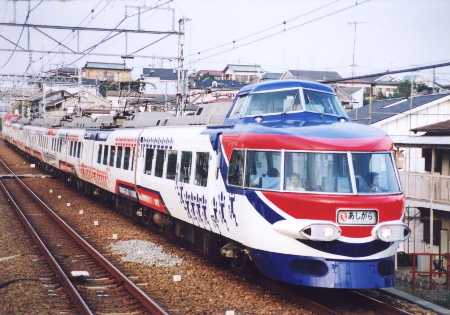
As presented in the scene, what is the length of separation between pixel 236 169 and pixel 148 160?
17.9ft

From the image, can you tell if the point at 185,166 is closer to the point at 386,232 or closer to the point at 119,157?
the point at 386,232

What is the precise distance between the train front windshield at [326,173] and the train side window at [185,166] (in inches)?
112

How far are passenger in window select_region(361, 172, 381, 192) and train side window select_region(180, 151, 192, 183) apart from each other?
12.7 ft

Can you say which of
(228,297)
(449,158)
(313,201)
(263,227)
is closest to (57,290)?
(228,297)

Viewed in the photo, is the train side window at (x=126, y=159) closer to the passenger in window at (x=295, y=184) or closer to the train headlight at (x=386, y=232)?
the passenger in window at (x=295, y=184)

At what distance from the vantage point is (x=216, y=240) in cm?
1064

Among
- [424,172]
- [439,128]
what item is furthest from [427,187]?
[424,172]

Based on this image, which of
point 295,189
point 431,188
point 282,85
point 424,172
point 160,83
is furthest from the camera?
point 160,83

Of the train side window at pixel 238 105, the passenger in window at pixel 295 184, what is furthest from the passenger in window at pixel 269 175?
the train side window at pixel 238 105

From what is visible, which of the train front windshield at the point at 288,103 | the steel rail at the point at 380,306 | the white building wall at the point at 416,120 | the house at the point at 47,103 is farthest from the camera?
the house at the point at 47,103

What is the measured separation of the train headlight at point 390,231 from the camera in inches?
301

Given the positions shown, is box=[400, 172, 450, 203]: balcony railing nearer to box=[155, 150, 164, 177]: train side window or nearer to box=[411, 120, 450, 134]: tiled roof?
box=[411, 120, 450, 134]: tiled roof

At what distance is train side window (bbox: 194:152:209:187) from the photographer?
998 cm

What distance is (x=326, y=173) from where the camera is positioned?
788 cm
